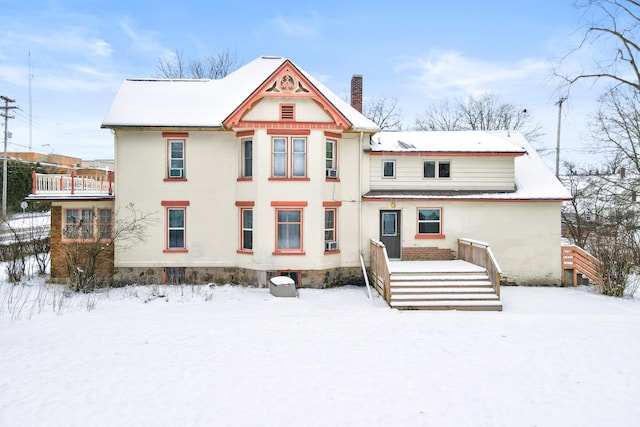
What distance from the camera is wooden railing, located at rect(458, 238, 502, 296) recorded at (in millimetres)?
15086

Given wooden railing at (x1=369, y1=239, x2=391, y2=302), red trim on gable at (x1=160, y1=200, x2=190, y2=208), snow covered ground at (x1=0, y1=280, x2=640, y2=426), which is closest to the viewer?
snow covered ground at (x1=0, y1=280, x2=640, y2=426)

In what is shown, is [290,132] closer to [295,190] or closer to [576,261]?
[295,190]

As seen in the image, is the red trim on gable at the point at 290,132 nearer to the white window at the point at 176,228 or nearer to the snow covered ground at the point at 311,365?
the white window at the point at 176,228

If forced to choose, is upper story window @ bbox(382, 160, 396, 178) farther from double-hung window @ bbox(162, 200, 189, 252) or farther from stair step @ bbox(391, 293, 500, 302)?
double-hung window @ bbox(162, 200, 189, 252)

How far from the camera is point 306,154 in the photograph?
17719 mm

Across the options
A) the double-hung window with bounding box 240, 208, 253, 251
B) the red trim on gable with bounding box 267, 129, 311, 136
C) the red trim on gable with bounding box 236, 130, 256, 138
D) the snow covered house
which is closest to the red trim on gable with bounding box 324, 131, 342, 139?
the snow covered house

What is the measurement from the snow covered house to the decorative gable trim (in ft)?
0.15

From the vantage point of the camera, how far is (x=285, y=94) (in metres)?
17.3

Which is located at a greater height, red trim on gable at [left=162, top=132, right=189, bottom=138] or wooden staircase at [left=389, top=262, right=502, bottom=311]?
red trim on gable at [left=162, top=132, right=189, bottom=138]

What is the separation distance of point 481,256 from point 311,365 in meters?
9.78

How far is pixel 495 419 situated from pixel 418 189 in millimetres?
13352

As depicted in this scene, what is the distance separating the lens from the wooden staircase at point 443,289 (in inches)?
582

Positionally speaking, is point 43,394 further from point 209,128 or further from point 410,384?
point 209,128

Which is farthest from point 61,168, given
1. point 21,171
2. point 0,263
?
point 0,263
